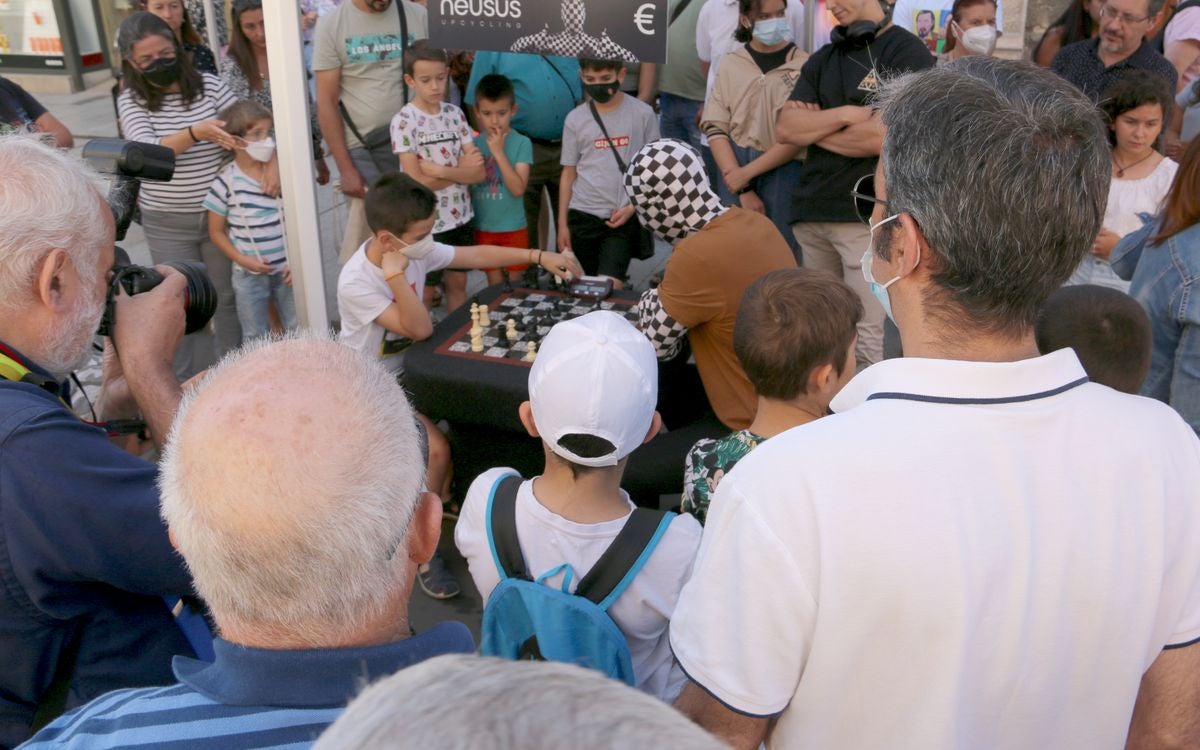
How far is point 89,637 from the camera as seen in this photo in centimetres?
152

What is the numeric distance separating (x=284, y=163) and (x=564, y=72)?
2.11m

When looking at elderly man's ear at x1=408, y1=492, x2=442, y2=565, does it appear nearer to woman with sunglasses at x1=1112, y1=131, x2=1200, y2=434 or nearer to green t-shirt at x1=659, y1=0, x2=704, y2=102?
woman with sunglasses at x1=1112, y1=131, x2=1200, y2=434

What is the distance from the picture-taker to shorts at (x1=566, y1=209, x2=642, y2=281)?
16.0 ft

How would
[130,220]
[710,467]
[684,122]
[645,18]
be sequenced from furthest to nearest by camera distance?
[684,122] → [645,18] → [130,220] → [710,467]

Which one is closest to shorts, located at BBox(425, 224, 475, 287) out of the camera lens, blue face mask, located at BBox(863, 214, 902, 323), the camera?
the camera

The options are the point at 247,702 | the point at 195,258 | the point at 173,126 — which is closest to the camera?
the point at 247,702

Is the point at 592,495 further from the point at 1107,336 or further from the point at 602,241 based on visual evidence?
the point at 602,241

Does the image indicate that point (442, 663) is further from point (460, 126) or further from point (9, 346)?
point (460, 126)

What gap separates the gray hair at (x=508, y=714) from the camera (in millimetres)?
583

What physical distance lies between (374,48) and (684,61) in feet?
6.88

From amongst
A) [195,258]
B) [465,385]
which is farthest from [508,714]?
[195,258]

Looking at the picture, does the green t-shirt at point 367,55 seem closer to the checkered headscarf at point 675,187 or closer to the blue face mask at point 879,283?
the checkered headscarf at point 675,187

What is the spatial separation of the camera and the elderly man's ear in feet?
3.55

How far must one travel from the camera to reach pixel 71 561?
1.42 metres
